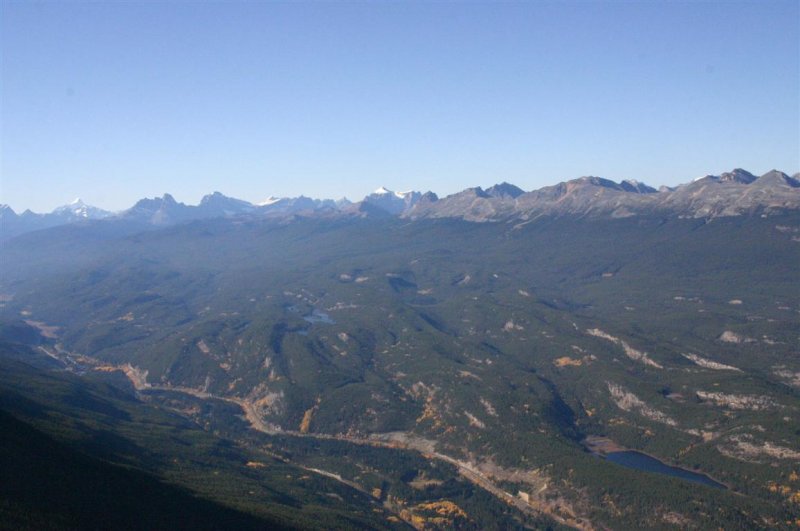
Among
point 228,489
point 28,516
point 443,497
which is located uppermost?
point 28,516

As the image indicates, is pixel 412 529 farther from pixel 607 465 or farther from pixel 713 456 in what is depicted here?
pixel 713 456

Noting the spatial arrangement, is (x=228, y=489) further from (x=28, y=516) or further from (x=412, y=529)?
(x=28, y=516)

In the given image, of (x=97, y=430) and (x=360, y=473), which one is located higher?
(x=97, y=430)

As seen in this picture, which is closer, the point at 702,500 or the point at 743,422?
the point at 702,500

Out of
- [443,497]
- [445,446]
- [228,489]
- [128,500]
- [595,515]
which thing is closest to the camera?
[128,500]

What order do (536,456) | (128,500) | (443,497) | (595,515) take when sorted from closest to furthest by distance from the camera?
(128,500)
(595,515)
(443,497)
(536,456)

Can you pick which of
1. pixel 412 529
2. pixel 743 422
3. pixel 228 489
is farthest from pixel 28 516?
pixel 743 422
